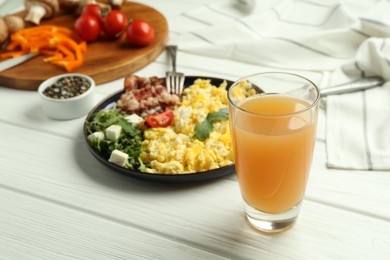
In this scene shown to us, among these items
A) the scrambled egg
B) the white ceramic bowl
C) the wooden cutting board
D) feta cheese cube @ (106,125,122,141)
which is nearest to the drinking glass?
the scrambled egg

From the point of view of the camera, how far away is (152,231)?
124 cm

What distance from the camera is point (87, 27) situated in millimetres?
2117

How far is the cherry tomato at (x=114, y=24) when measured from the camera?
7.05ft

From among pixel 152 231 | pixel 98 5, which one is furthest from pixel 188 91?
pixel 98 5

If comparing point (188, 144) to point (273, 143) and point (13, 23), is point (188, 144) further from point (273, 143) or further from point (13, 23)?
point (13, 23)

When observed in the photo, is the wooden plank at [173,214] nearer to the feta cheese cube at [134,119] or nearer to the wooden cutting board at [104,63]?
the feta cheese cube at [134,119]

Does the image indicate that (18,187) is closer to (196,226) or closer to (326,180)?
(196,226)

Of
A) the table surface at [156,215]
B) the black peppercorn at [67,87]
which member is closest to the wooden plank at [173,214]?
the table surface at [156,215]

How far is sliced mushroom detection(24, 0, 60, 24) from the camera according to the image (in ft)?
7.42

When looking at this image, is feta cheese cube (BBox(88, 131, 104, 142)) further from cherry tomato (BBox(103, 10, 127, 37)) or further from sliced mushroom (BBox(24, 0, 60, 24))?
sliced mushroom (BBox(24, 0, 60, 24))

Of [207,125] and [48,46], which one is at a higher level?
[207,125]

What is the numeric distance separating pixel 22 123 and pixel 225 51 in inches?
31.9

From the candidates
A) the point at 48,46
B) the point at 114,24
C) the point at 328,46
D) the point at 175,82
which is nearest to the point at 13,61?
the point at 48,46

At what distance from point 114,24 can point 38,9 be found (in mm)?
371
